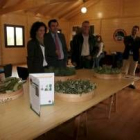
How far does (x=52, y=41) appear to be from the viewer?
2.74 meters

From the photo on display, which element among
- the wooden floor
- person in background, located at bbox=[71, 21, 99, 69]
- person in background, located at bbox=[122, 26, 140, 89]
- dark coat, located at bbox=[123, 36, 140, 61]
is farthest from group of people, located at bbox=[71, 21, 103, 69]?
dark coat, located at bbox=[123, 36, 140, 61]

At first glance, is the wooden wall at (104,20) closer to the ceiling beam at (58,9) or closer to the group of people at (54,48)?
the ceiling beam at (58,9)

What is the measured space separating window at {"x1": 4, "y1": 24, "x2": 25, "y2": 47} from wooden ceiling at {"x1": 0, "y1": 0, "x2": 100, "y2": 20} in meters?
0.80

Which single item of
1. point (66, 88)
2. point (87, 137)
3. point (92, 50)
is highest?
point (92, 50)

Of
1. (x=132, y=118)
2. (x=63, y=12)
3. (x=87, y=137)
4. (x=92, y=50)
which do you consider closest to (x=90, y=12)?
(x=63, y=12)

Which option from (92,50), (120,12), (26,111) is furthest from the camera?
(120,12)

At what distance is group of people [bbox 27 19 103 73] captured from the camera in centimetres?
235

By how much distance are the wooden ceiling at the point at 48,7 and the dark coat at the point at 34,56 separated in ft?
14.0

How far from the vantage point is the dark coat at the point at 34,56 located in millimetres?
2316

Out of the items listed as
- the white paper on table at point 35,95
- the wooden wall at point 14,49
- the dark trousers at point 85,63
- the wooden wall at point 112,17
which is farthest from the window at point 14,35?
the white paper on table at point 35,95

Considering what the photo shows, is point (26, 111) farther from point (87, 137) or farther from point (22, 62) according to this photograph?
point (22, 62)

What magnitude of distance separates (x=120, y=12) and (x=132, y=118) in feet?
23.0

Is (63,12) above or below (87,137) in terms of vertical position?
above

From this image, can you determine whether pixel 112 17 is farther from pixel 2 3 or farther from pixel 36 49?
pixel 36 49
